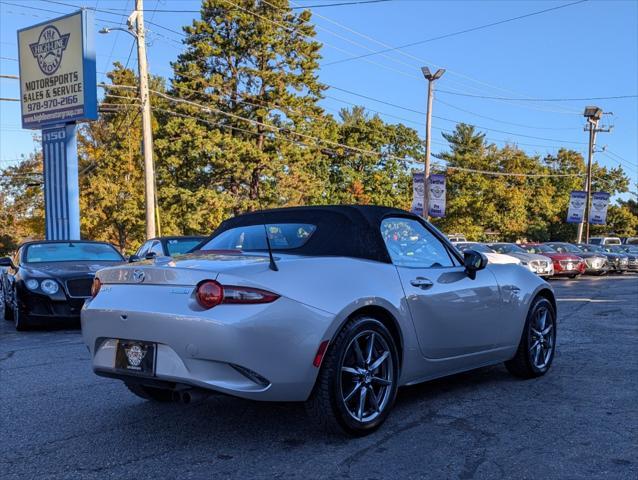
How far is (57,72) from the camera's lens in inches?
800

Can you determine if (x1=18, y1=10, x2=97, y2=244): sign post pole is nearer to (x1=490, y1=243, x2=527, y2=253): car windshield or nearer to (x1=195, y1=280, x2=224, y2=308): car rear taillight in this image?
(x1=490, y1=243, x2=527, y2=253): car windshield

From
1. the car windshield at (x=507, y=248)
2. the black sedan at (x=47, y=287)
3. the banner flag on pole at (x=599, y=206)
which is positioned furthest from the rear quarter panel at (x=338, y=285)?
the banner flag on pole at (x=599, y=206)

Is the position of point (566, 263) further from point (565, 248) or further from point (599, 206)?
point (599, 206)

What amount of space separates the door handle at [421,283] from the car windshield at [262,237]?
2.60 ft

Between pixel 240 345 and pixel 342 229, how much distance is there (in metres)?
1.31

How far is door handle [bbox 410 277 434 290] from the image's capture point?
15.1 feet

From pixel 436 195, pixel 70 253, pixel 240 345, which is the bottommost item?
pixel 70 253

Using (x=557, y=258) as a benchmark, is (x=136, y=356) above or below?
above

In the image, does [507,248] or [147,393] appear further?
[507,248]

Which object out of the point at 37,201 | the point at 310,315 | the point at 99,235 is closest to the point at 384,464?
the point at 310,315

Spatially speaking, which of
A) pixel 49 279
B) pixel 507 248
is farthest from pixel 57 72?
pixel 507 248

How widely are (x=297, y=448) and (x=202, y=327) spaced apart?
37.4 inches

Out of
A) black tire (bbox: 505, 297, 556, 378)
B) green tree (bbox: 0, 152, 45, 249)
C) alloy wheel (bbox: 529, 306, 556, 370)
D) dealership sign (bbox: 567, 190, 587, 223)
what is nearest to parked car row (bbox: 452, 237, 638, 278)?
dealership sign (bbox: 567, 190, 587, 223)

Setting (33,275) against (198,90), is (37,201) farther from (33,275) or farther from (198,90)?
(33,275)
